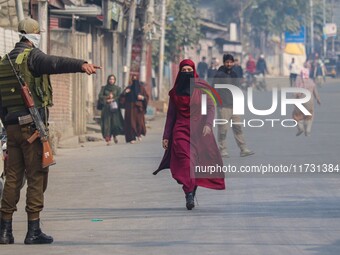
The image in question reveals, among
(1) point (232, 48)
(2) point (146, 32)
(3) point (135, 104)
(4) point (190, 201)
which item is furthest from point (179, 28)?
(4) point (190, 201)

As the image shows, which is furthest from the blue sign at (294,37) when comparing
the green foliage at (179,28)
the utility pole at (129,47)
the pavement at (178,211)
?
the pavement at (178,211)

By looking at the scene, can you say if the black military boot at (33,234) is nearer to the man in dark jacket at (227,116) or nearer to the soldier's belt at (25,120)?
the soldier's belt at (25,120)

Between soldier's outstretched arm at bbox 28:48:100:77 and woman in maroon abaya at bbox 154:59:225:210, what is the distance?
12.5ft

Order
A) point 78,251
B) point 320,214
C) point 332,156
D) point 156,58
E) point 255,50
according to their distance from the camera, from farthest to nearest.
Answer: point 255,50, point 156,58, point 332,156, point 320,214, point 78,251

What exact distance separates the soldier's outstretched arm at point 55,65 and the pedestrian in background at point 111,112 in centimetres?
1561

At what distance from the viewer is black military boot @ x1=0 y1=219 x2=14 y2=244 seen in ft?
35.7

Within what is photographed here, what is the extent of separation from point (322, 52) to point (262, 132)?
275 ft

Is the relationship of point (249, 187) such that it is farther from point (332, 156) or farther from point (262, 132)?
point (262, 132)

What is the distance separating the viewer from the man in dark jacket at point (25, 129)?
10.8 m

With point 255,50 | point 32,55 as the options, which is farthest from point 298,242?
point 255,50

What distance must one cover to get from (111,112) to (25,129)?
53.6 ft

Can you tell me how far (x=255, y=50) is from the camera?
102m

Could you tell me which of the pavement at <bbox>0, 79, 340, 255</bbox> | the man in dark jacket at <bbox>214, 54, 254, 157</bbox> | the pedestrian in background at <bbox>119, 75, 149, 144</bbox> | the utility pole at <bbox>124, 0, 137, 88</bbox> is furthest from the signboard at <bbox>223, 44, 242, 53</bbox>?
the man in dark jacket at <bbox>214, 54, 254, 157</bbox>

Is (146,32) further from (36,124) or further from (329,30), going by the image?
(329,30)
